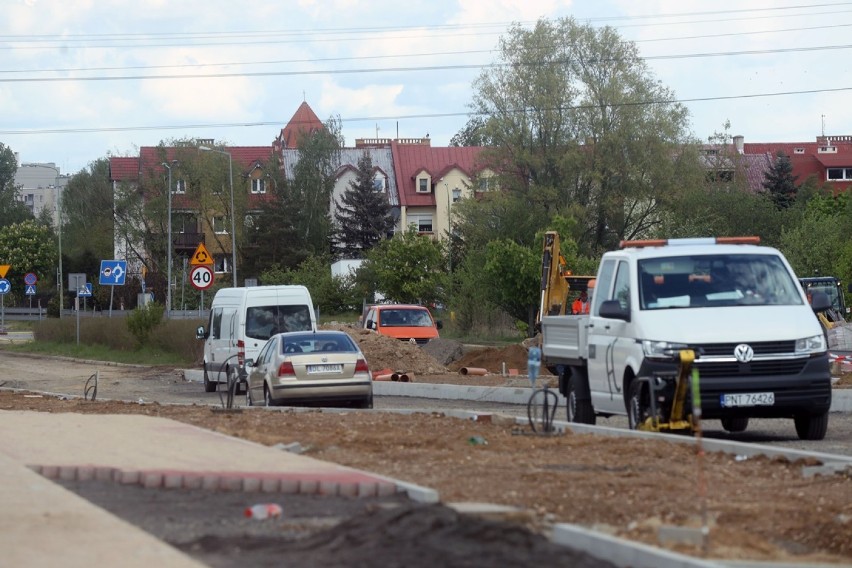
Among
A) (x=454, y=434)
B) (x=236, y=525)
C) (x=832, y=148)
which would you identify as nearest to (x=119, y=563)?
(x=236, y=525)

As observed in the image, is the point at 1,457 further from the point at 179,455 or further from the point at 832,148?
the point at 832,148

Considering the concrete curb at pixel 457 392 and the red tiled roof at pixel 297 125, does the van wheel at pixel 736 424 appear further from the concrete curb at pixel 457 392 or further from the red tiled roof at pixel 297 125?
the red tiled roof at pixel 297 125

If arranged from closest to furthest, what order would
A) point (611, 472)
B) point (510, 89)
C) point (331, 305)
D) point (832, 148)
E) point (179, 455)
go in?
point (611, 472) < point (179, 455) < point (510, 89) < point (331, 305) < point (832, 148)

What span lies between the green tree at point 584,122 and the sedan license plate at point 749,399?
51.2 meters

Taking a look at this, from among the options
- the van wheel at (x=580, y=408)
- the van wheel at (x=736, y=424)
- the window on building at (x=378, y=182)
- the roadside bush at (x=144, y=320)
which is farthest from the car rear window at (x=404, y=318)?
the window on building at (x=378, y=182)

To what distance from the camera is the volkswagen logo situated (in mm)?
13719

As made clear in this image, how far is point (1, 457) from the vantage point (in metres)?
12.6

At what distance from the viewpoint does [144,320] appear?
46781 millimetres

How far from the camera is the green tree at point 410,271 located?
65375mm

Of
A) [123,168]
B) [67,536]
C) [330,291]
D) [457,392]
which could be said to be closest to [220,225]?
[123,168]

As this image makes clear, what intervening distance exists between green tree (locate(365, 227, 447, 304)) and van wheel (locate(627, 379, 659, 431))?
5071 centimetres

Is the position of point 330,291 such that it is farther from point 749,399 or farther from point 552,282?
point 749,399

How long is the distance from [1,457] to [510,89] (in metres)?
54.9

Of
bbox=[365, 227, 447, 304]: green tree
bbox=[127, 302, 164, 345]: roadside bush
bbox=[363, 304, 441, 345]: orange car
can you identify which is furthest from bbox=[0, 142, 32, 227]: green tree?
bbox=[363, 304, 441, 345]: orange car
